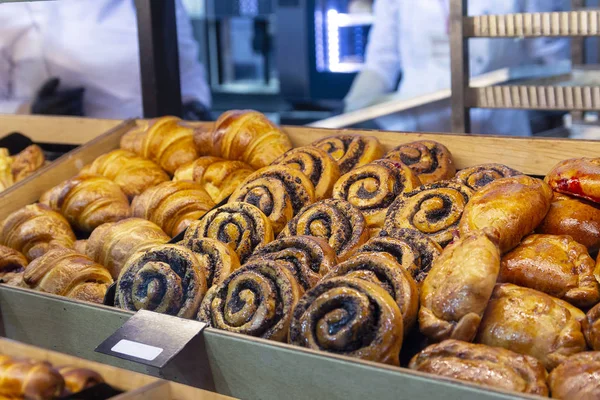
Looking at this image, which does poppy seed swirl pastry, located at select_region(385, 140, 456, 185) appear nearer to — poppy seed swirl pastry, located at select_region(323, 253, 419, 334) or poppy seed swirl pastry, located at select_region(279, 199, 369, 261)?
poppy seed swirl pastry, located at select_region(279, 199, 369, 261)

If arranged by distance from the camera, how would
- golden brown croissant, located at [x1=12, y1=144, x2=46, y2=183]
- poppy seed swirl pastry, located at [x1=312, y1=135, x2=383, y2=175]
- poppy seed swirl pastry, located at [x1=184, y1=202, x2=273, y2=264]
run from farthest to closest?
golden brown croissant, located at [x1=12, y1=144, x2=46, y2=183], poppy seed swirl pastry, located at [x1=312, y1=135, x2=383, y2=175], poppy seed swirl pastry, located at [x1=184, y1=202, x2=273, y2=264]

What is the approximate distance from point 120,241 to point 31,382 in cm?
66

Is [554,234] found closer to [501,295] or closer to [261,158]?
[501,295]

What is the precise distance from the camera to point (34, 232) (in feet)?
6.63

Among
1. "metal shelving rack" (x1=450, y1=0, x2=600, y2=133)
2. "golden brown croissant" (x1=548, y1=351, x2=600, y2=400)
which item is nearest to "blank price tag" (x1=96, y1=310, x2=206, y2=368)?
"golden brown croissant" (x1=548, y1=351, x2=600, y2=400)

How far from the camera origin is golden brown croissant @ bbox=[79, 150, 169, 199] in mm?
2250

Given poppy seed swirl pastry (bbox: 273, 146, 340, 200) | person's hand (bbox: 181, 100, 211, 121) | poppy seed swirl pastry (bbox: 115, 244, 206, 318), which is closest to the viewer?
poppy seed swirl pastry (bbox: 115, 244, 206, 318)

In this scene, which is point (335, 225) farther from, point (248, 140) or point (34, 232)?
point (34, 232)

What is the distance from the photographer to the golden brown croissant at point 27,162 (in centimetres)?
256

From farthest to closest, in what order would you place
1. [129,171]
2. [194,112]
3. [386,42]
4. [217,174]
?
1. [386,42]
2. [194,112]
3. [129,171]
4. [217,174]

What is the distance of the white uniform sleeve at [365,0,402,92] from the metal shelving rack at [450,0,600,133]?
9.32 feet

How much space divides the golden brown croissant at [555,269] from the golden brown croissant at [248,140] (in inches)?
38.1

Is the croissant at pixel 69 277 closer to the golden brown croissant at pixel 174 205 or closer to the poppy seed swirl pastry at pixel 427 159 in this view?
the golden brown croissant at pixel 174 205

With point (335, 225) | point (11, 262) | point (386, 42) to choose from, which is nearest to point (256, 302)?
point (335, 225)
